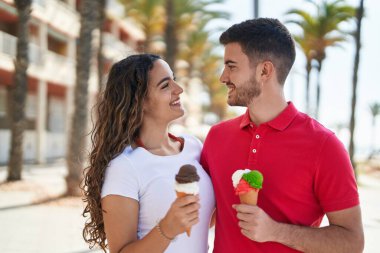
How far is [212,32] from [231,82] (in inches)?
1282

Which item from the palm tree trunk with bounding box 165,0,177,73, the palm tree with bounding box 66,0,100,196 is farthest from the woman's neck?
the palm tree trunk with bounding box 165,0,177,73

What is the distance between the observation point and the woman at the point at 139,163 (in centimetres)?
253

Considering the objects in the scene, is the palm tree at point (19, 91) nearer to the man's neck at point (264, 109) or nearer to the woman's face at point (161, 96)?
the woman's face at point (161, 96)

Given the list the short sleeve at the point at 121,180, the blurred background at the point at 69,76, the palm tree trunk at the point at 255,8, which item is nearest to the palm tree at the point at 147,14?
the blurred background at the point at 69,76

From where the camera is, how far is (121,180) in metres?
2.59

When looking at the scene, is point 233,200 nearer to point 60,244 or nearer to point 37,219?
point 60,244

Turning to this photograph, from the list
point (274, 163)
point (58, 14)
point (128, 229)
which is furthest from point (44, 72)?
point (274, 163)

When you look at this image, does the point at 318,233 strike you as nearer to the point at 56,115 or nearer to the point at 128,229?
the point at 128,229

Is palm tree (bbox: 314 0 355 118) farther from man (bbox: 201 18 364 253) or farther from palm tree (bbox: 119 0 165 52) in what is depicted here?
man (bbox: 201 18 364 253)

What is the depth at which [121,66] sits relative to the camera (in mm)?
2986

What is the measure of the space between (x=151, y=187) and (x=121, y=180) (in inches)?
7.6

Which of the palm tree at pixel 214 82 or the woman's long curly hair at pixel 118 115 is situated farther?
the palm tree at pixel 214 82

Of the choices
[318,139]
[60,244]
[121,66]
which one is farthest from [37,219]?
[318,139]

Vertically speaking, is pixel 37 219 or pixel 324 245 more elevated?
pixel 324 245
